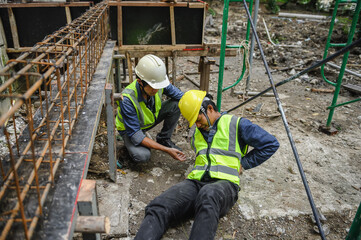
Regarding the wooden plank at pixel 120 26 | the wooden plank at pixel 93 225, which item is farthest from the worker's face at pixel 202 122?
the wooden plank at pixel 120 26

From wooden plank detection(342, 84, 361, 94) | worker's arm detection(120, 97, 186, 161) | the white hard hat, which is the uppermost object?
the white hard hat

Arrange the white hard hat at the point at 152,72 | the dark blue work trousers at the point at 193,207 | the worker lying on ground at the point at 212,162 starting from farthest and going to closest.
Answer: the white hard hat at the point at 152,72 → the worker lying on ground at the point at 212,162 → the dark blue work trousers at the point at 193,207

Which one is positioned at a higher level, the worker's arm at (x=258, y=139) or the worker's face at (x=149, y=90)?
the worker's face at (x=149, y=90)

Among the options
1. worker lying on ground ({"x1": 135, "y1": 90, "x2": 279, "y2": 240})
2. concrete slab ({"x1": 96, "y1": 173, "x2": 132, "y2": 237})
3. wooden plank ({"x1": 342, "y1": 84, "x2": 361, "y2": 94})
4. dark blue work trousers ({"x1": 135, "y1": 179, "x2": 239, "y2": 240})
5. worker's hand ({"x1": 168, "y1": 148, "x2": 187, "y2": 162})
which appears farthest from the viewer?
wooden plank ({"x1": 342, "y1": 84, "x2": 361, "y2": 94})

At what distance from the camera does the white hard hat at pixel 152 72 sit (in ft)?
12.0

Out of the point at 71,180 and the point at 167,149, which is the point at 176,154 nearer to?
the point at 167,149

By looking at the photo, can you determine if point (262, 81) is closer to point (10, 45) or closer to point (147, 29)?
point (147, 29)

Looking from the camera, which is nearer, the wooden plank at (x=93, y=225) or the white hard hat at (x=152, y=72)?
the wooden plank at (x=93, y=225)

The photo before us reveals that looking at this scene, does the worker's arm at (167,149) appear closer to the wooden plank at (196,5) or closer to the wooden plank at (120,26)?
the wooden plank at (120,26)

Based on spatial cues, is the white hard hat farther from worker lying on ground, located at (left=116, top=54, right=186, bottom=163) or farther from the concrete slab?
the concrete slab

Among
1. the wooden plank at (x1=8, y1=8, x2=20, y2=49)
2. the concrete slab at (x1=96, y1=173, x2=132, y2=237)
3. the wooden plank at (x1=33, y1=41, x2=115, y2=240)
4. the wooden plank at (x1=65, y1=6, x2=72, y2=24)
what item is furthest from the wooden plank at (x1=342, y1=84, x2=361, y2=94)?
the wooden plank at (x1=8, y1=8, x2=20, y2=49)

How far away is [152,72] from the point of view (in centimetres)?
365

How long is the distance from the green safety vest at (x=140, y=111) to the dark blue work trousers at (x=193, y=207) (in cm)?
127

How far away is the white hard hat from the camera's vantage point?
3.65 meters
